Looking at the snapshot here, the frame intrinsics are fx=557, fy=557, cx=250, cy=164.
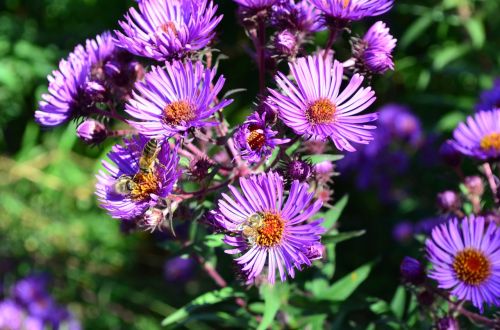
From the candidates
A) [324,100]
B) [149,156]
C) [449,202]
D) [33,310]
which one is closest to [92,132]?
[149,156]

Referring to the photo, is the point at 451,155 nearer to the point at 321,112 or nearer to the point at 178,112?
the point at 321,112

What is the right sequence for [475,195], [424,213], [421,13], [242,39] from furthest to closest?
1. [242,39]
2. [421,13]
3. [424,213]
4. [475,195]

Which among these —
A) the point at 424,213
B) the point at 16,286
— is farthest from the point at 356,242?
the point at 16,286

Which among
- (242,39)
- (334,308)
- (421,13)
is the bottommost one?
(334,308)

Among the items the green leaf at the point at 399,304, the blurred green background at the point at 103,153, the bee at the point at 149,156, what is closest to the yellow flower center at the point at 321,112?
the bee at the point at 149,156

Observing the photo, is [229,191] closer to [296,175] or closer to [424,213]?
[296,175]

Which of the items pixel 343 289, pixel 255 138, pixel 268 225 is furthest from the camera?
pixel 343 289

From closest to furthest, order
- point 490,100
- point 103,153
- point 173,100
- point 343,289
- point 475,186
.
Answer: point 173,100
point 475,186
point 343,289
point 490,100
point 103,153

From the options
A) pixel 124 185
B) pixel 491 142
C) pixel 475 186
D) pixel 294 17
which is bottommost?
pixel 124 185

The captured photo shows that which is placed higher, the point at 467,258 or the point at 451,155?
the point at 451,155
